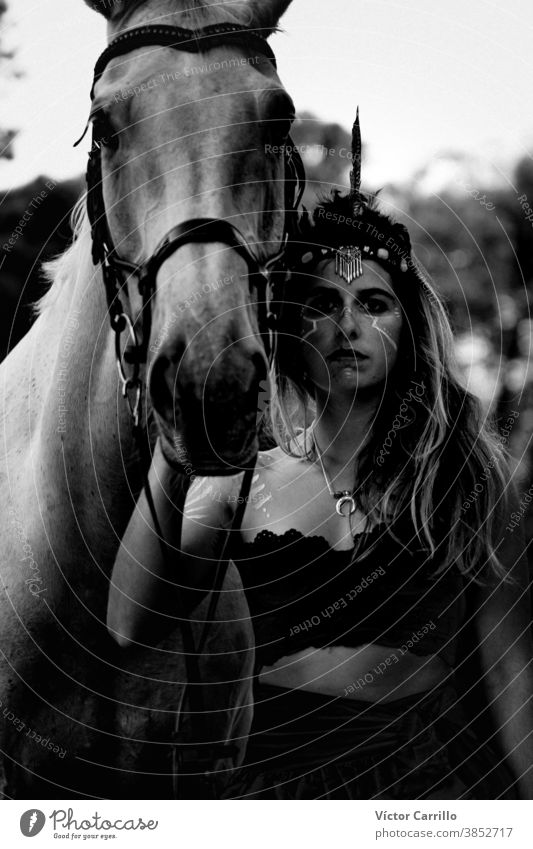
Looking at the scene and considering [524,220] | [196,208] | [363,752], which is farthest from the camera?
[524,220]

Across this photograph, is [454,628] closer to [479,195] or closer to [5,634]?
[5,634]

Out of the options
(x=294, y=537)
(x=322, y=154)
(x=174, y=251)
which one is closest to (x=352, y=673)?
(x=294, y=537)

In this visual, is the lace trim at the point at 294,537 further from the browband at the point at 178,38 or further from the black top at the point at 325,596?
the browband at the point at 178,38

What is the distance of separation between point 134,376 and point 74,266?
0.27m

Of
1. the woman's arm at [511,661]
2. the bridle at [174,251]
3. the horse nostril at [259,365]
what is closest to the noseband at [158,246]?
the bridle at [174,251]

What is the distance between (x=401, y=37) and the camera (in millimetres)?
1816

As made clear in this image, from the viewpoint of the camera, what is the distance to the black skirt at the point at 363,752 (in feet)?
5.43

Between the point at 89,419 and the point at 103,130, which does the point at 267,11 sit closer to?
the point at 103,130

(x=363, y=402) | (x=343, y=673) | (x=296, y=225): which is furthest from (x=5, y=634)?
(x=296, y=225)

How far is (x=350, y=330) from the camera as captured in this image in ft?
5.58

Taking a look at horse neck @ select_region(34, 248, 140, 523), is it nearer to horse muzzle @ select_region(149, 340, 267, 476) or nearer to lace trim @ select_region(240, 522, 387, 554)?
horse muzzle @ select_region(149, 340, 267, 476)

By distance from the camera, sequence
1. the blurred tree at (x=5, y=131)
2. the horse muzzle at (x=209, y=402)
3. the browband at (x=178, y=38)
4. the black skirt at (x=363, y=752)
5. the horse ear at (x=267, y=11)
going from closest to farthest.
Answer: the horse muzzle at (x=209, y=402)
the browband at (x=178, y=38)
the horse ear at (x=267, y=11)
the black skirt at (x=363, y=752)
the blurred tree at (x=5, y=131)

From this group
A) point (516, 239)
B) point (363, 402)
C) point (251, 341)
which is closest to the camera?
point (251, 341)
